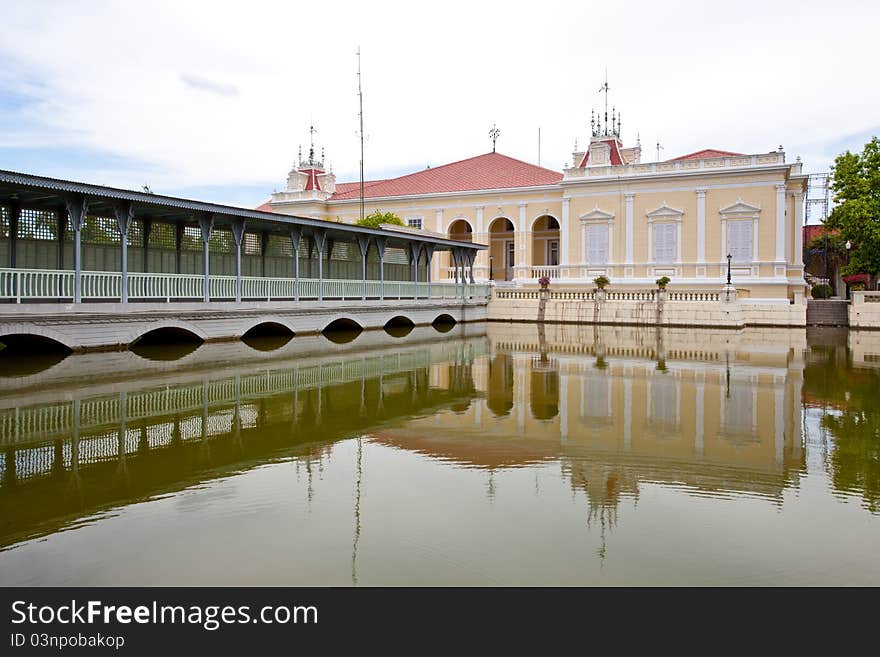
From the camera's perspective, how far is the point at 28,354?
45.8ft

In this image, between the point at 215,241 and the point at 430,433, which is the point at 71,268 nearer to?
the point at 215,241

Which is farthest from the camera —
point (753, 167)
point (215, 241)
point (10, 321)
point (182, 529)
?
point (753, 167)

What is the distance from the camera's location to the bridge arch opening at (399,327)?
2215 centimetres

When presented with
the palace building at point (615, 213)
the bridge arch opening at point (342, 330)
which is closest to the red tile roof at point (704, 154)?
the palace building at point (615, 213)

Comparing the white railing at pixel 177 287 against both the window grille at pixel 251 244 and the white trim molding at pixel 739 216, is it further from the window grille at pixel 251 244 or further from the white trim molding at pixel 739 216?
the white trim molding at pixel 739 216

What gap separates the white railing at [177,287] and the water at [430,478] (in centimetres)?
167

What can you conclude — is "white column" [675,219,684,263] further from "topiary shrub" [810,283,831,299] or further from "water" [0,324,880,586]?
"water" [0,324,880,586]

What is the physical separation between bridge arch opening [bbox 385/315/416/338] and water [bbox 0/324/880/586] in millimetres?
10110

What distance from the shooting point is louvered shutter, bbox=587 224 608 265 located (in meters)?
36.1

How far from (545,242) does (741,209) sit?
11.4 meters

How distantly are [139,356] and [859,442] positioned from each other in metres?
12.0

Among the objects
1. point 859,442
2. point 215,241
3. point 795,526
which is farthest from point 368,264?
point 795,526

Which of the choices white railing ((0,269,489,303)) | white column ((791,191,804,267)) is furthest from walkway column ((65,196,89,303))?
white column ((791,191,804,267))
